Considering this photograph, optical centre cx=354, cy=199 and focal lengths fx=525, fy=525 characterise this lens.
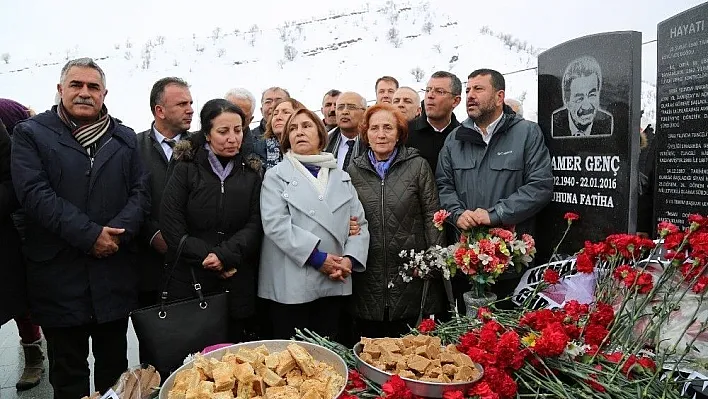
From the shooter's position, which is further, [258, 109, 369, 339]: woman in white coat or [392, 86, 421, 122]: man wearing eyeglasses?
[392, 86, 421, 122]: man wearing eyeglasses

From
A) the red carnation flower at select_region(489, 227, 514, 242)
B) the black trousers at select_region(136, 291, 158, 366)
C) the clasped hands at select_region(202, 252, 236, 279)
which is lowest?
the black trousers at select_region(136, 291, 158, 366)

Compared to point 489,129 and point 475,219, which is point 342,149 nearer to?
point 489,129

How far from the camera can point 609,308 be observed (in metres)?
1.86

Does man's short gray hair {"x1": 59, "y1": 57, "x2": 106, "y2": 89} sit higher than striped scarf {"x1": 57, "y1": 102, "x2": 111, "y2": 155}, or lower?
higher

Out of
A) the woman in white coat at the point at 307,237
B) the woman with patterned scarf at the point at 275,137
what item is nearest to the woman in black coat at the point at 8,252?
the woman in white coat at the point at 307,237

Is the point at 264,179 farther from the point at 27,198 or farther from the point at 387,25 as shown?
the point at 387,25

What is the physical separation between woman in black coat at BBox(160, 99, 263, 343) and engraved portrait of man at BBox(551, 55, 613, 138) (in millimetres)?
1950

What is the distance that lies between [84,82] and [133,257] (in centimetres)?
101

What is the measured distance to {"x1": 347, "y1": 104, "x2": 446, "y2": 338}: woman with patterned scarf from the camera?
3.28 meters

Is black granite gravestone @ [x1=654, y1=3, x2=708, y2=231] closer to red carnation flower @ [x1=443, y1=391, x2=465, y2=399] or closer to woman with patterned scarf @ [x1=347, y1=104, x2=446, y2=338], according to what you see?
woman with patterned scarf @ [x1=347, y1=104, x2=446, y2=338]

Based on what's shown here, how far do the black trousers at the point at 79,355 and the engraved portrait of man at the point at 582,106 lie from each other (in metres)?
2.89

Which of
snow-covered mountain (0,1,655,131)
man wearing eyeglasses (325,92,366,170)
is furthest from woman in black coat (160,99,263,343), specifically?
snow-covered mountain (0,1,655,131)

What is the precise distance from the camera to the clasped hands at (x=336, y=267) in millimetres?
3010

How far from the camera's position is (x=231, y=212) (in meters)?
3.03
